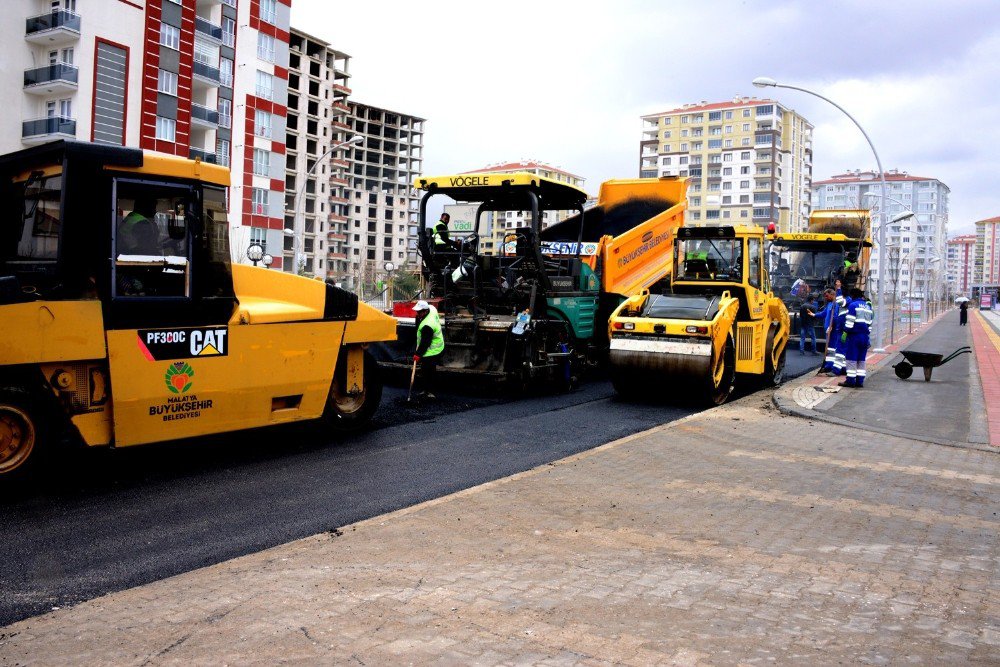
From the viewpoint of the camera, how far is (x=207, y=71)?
46500 millimetres

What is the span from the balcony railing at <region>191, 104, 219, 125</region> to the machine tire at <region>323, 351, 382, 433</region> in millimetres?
41274

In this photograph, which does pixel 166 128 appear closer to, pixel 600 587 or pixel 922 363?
pixel 922 363

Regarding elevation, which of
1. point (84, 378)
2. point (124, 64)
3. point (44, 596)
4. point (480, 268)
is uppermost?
point (124, 64)

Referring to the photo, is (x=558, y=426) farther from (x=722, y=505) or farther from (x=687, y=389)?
(x=722, y=505)

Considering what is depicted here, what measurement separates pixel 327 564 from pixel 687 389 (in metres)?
7.67

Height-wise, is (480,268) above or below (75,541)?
above

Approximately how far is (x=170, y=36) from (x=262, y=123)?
38.5 ft

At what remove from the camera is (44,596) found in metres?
4.43

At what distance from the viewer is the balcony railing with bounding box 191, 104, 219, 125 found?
46125 mm

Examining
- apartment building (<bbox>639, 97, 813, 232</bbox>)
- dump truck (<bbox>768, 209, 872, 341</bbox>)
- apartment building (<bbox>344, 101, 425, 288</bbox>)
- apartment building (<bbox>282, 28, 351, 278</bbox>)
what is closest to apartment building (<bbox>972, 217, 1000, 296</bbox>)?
apartment building (<bbox>639, 97, 813, 232</bbox>)

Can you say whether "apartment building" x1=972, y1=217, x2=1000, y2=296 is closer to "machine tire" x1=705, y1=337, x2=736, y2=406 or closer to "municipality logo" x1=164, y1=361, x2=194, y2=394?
"machine tire" x1=705, y1=337, x2=736, y2=406

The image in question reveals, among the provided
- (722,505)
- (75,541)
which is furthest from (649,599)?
(75,541)

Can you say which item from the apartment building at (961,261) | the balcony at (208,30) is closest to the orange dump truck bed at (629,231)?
the balcony at (208,30)

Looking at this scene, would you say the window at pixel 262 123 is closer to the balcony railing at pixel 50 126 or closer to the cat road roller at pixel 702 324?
the balcony railing at pixel 50 126
